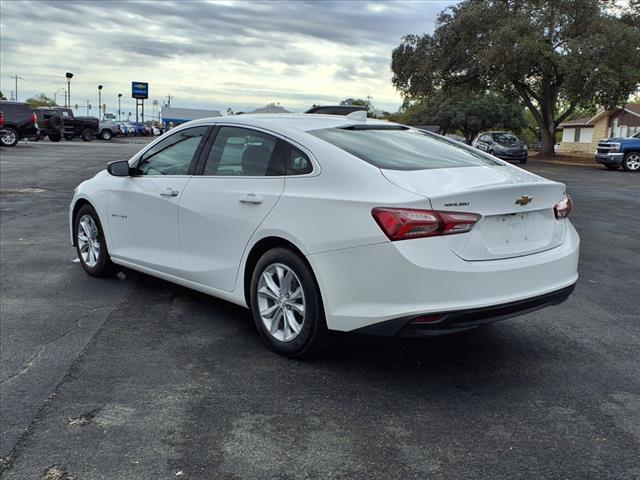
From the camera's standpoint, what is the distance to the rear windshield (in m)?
4.20

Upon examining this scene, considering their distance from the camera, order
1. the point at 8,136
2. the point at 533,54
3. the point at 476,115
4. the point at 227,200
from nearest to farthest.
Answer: the point at 227,200
the point at 8,136
the point at 533,54
the point at 476,115

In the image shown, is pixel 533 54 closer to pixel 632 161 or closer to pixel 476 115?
pixel 632 161

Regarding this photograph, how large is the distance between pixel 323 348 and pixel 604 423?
168 cm

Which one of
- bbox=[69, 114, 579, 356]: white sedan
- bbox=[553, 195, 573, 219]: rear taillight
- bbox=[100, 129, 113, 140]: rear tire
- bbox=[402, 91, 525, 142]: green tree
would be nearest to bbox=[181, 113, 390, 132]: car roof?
bbox=[69, 114, 579, 356]: white sedan

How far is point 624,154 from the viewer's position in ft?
89.6

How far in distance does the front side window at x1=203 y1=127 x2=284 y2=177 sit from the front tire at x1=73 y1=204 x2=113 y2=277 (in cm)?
186

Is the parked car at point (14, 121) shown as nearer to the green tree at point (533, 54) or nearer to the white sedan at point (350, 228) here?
the green tree at point (533, 54)

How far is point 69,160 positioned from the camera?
2359cm

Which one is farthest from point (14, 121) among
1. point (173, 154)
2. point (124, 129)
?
point (124, 129)

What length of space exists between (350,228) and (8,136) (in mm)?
30904

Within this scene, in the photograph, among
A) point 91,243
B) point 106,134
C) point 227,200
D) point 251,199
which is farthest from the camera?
point 106,134

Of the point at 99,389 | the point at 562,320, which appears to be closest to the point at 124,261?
the point at 99,389

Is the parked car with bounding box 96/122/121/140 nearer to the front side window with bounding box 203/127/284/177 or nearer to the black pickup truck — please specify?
the black pickup truck

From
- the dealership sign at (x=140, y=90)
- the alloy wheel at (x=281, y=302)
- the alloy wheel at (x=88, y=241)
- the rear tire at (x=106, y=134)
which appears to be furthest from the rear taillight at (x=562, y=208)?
the dealership sign at (x=140, y=90)
